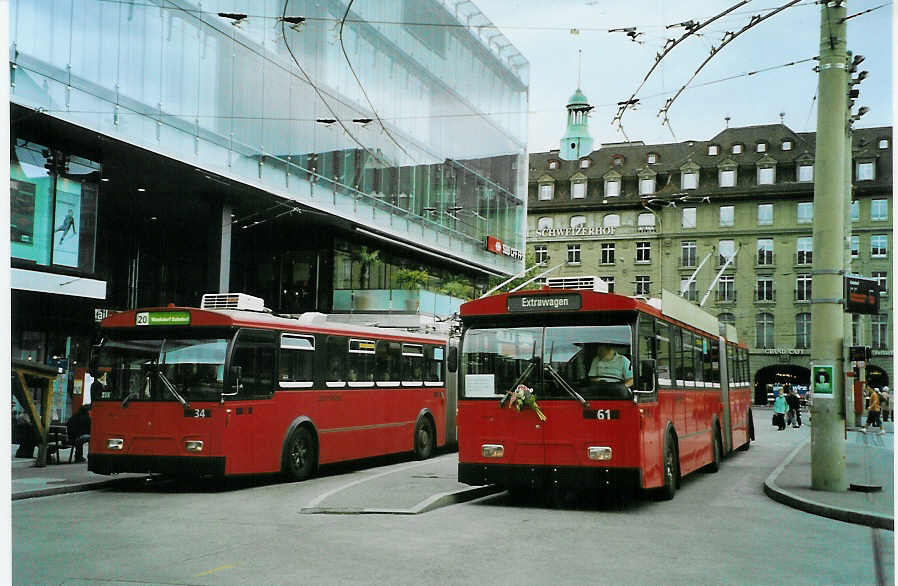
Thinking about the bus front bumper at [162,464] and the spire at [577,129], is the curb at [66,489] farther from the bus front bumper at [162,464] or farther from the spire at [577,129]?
the spire at [577,129]

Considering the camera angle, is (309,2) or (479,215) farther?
(479,215)

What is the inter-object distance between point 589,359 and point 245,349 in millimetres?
5255

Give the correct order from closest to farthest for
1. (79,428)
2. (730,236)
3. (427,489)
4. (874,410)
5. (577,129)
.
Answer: (427,489)
(79,428)
(577,129)
(874,410)
(730,236)

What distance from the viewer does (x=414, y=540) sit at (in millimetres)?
9844

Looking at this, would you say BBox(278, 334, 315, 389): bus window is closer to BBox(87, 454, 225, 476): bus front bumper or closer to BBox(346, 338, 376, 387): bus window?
BBox(346, 338, 376, 387): bus window

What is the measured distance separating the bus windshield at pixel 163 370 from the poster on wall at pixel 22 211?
6.60 meters

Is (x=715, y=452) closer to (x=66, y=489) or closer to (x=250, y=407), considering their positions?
(x=250, y=407)

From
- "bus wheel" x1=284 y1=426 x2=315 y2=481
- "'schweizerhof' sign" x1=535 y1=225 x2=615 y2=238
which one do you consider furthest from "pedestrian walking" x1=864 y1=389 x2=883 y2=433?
"bus wheel" x1=284 y1=426 x2=315 y2=481

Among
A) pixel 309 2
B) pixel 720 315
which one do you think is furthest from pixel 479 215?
pixel 309 2

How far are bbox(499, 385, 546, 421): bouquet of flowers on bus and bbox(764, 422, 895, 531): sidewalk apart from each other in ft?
11.8

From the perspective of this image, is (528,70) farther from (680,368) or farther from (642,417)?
(642,417)

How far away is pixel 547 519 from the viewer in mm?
11641

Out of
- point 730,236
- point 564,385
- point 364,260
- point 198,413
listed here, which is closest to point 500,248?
point 364,260

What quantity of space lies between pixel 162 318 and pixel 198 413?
5.00ft
